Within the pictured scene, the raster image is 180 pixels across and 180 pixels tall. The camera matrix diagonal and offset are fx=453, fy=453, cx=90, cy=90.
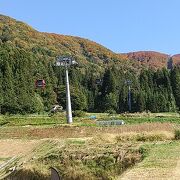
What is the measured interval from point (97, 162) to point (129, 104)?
78.0 m

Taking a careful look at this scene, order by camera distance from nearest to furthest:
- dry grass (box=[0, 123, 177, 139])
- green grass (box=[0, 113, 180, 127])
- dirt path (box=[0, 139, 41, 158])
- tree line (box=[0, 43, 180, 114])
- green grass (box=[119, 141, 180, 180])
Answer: green grass (box=[119, 141, 180, 180])
dirt path (box=[0, 139, 41, 158])
dry grass (box=[0, 123, 177, 139])
green grass (box=[0, 113, 180, 127])
tree line (box=[0, 43, 180, 114])

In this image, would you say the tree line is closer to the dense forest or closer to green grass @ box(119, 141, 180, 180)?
the dense forest

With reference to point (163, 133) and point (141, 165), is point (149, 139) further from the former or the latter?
point (141, 165)

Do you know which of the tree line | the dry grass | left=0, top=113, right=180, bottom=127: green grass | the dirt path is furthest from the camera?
the tree line

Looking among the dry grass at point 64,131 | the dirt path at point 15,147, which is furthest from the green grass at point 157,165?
the dry grass at point 64,131

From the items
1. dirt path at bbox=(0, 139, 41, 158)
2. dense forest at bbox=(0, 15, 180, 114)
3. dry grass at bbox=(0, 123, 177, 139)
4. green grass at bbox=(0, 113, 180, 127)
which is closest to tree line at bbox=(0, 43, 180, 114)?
dense forest at bbox=(0, 15, 180, 114)

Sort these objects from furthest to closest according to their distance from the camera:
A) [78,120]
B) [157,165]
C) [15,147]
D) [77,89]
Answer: [77,89] → [78,120] → [15,147] → [157,165]

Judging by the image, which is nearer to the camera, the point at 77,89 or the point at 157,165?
the point at 157,165

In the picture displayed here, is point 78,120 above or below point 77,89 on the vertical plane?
below

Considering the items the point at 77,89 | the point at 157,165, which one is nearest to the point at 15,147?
the point at 157,165

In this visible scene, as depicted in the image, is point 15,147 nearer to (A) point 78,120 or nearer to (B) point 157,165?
(B) point 157,165

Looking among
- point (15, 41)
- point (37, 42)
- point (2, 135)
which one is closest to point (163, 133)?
point (2, 135)

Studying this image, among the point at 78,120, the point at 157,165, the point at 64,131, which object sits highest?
the point at 157,165

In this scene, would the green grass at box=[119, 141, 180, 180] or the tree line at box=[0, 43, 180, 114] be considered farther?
the tree line at box=[0, 43, 180, 114]
